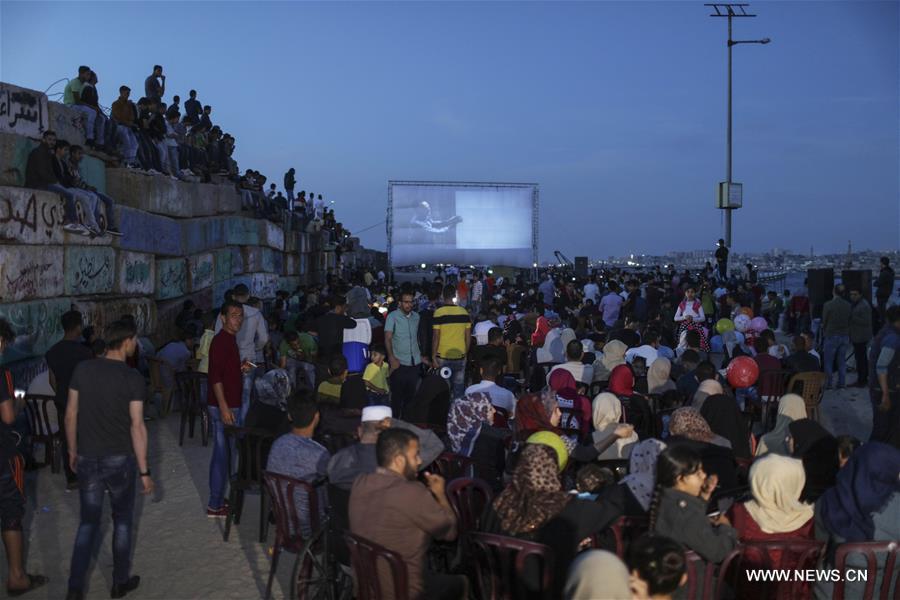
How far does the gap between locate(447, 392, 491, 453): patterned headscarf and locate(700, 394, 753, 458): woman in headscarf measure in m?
1.61

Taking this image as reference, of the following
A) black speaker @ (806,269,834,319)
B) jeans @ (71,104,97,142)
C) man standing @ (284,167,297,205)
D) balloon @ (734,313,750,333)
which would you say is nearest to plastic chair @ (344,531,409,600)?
balloon @ (734,313,750,333)

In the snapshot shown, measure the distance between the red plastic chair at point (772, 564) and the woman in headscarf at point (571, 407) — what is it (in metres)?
3.37

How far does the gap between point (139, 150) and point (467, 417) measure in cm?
1106

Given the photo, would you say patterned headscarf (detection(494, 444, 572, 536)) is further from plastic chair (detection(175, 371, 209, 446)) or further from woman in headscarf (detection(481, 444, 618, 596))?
plastic chair (detection(175, 371, 209, 446))

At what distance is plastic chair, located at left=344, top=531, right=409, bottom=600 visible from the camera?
3.75 meters

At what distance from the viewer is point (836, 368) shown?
1298cm

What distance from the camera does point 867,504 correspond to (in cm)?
423

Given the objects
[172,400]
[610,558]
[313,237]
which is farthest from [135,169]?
[313,237]

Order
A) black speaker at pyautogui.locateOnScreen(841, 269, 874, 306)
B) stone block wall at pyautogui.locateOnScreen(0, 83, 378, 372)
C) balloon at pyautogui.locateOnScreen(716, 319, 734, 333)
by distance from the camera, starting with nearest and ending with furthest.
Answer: stone block wall at pyautogui.locateOnScreen(0, 83, 378, 372) → balloon at pyautogui.locateOnScreen(716, 319, 734, 333) → black speaker at pyautogui.locateOnScreen(841, 269, 874, 306)

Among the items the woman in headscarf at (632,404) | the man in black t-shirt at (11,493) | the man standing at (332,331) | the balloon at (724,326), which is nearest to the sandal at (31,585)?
the man in black t-shirt at (11,493)

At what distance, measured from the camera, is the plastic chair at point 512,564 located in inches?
147

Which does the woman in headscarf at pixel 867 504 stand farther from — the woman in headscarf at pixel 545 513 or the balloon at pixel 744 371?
the balloon at pixel 744 371

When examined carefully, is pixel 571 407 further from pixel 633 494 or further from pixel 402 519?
pixel 402 519

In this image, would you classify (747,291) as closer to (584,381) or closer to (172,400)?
(584,381)
